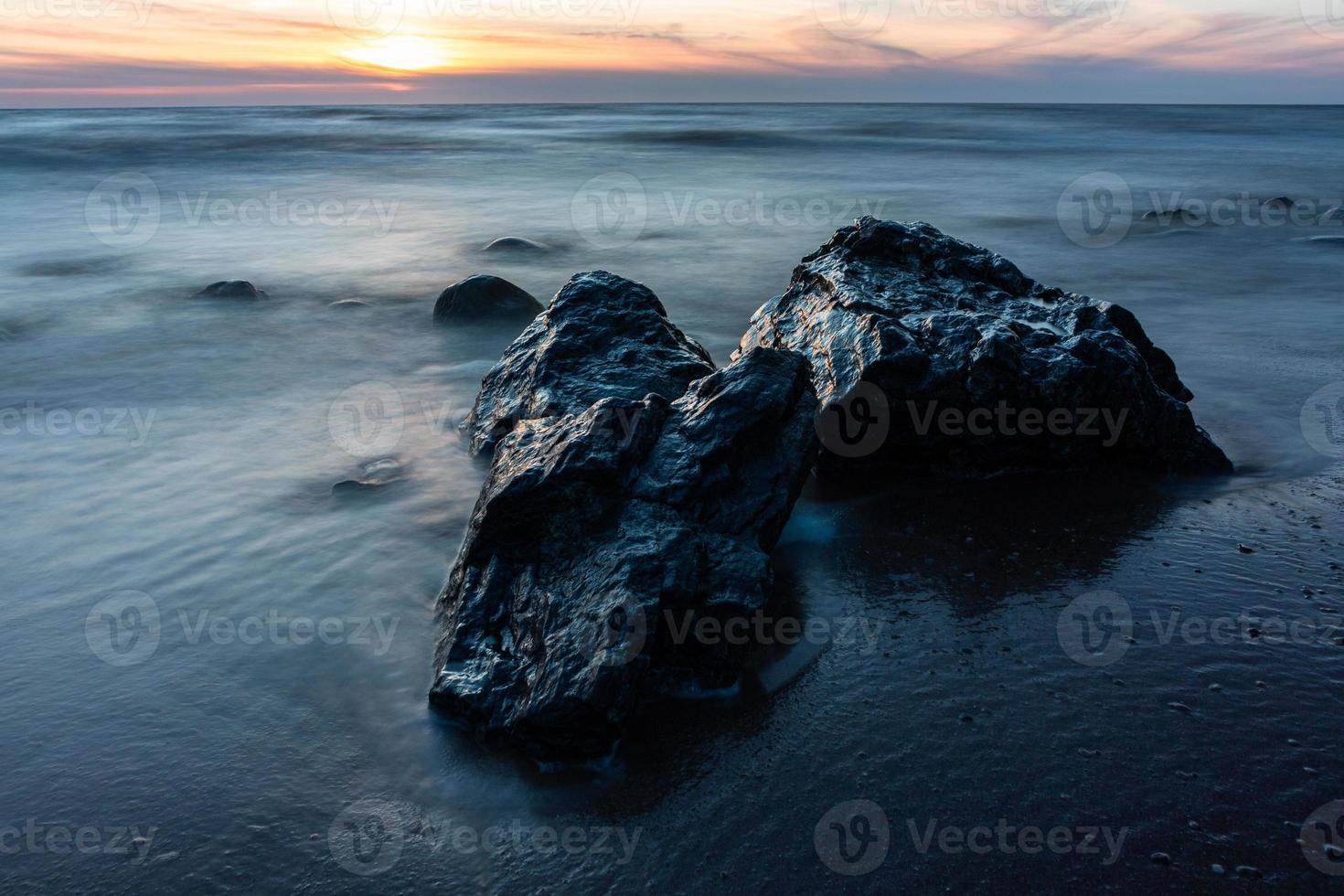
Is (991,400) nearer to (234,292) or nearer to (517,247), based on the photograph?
(234,292)

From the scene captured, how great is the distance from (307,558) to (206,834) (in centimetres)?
209

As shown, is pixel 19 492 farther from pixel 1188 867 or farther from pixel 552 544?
pixel 1188 867

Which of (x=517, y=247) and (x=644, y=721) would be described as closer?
(x=644, y=721)

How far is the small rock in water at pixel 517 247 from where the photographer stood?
1549cm

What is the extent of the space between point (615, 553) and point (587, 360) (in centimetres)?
240

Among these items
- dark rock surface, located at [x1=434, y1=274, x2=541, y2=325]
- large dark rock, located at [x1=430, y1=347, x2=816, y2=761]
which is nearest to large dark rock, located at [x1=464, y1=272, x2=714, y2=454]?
large dark rock, located at [x1=430, y1=347, x2=816, y2=761]

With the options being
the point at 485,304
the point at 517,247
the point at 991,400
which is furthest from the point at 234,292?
the point at 991,400

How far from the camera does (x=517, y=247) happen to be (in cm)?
1568

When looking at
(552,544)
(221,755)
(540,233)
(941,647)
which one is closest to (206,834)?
(221,755)

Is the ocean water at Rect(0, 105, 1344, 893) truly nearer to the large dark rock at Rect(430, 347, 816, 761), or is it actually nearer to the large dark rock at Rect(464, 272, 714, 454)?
the large dark rock at Rect(430, 347, 816, 761)

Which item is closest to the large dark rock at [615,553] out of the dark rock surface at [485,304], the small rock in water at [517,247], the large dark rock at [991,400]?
the large dark rock at [991,400]

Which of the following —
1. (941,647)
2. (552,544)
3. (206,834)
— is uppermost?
(552,544)

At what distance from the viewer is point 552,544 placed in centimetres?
402

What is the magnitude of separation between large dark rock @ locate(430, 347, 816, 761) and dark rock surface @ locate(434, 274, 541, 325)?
5367 mm
